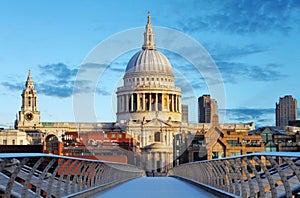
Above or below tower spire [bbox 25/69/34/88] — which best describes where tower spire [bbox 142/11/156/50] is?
above

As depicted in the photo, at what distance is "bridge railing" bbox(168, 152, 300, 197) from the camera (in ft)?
33.1

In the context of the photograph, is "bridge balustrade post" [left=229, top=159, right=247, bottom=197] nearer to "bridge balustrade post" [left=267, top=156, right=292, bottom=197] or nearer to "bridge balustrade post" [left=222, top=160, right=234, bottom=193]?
"bridge balustrade post" [left=222, top=160, right=234, bottom=193]

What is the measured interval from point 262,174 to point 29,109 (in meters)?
176

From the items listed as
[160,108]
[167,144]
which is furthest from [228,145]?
[160,108]

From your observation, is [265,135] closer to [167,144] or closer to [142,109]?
[167,144]

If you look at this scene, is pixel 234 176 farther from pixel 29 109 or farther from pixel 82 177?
Result: pixel 29 109

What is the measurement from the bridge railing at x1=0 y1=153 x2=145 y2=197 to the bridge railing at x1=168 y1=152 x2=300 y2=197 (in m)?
3.43

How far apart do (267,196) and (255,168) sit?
0.54 meters

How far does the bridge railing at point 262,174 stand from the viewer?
10078mm

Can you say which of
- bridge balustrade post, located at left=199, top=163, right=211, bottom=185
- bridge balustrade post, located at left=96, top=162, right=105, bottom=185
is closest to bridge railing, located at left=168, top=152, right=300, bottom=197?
bridge balustrade post, located at left=199, top=163, right=211, bottom=185

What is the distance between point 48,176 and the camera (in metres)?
13.8

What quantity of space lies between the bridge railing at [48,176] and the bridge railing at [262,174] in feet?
11.3

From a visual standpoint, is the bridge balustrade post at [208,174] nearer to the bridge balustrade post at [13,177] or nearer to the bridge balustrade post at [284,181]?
the bridge balustrade post at [284,181]

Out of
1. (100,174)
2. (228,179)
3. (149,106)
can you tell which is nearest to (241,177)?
(228,179)
